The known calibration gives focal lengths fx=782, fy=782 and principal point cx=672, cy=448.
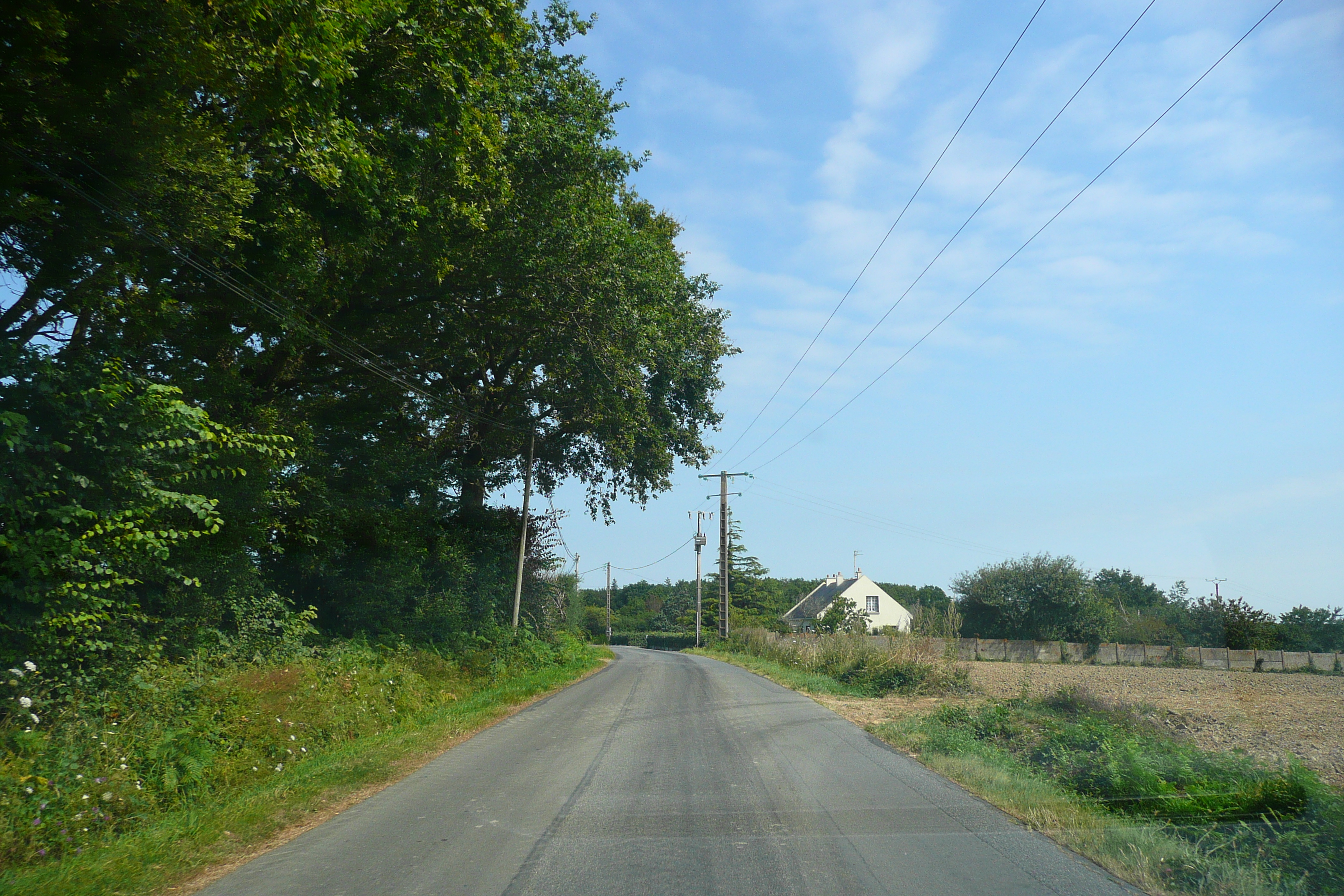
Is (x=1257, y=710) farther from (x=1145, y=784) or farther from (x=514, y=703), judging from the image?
(x=514, y=703)

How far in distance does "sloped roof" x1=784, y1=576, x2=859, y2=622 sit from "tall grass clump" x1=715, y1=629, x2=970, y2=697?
50973 millimetres

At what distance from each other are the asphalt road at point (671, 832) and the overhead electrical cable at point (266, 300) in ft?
23.6

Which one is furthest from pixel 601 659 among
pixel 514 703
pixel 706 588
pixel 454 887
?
pixel 706 588

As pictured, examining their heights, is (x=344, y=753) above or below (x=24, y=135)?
below

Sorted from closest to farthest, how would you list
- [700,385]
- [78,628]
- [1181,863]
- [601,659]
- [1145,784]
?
1. [1181,863]
2. [1145,784]
3. [78,628]
4. [700,385]
5. [601,659]

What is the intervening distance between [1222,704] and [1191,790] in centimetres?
1052

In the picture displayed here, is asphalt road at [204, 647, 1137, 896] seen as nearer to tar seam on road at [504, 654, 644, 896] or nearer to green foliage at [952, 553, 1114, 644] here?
tar seam on road at [504, 654, 644, 896]

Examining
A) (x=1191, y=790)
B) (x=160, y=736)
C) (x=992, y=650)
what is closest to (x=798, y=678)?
(x=1191, y=790)

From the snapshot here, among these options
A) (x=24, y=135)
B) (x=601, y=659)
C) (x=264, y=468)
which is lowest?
(x=601, y=659)

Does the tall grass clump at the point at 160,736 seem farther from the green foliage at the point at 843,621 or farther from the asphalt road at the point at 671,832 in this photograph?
the green foliage at the point at 843,621

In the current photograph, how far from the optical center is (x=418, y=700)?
14.8m

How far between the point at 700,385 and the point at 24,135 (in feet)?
61.3

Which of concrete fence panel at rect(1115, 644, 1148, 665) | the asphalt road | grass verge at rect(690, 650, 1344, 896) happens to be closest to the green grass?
the asphalt road

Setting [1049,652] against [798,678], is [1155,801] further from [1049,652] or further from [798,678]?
[1049,652]
